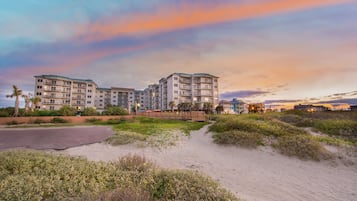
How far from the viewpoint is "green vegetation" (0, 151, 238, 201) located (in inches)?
95.9

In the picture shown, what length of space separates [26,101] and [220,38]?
41.0 meters

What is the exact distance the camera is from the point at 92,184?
288cm

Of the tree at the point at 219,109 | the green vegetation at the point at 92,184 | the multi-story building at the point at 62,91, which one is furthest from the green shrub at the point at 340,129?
the multi-story building at the point at 62,91

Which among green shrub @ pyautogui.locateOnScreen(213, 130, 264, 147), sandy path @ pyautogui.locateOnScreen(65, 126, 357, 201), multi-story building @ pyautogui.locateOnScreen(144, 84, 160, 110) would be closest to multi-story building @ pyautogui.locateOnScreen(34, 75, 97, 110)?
multi-story building @ pyautogui.locateOnScreen(144, 84, 160, 110)

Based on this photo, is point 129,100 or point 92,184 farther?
point 129,100

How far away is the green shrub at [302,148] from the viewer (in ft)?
23.0

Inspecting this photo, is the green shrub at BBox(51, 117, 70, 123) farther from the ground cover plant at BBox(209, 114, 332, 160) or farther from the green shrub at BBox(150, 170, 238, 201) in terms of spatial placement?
the green shrub at BBox(150, 170, 238, 201)

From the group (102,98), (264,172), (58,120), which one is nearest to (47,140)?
(264,172)

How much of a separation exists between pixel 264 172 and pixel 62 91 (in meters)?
64.9

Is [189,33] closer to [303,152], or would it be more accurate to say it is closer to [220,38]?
Answer: [220,38]

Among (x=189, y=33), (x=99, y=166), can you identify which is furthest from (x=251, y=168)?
(x=189, y=33)

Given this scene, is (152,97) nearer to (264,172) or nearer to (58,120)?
(58,120)

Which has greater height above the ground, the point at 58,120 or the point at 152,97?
the point at 152,97

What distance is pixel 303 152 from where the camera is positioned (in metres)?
7.28
